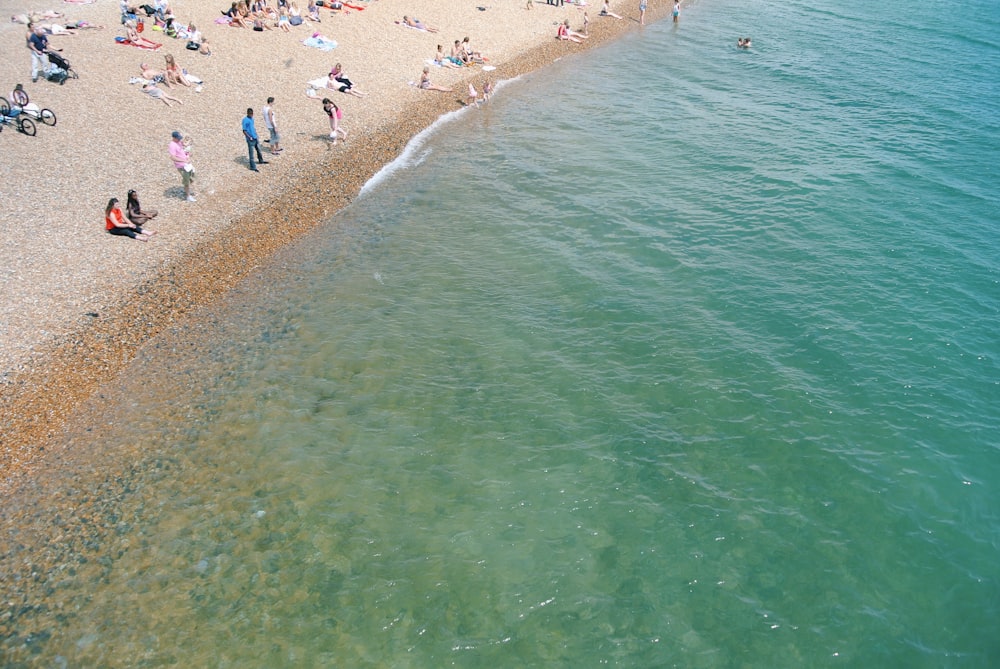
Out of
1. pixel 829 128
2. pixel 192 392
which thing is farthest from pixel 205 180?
pixel 829 128

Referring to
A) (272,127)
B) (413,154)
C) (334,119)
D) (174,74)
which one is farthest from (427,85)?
(174,74)

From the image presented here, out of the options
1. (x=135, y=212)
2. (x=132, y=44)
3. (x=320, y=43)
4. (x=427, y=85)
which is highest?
(x=132, y=44)

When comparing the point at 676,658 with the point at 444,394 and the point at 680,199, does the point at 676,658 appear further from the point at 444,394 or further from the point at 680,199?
the point at 680,199

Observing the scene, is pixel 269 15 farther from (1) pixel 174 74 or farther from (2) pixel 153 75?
(2) pixel 153 75

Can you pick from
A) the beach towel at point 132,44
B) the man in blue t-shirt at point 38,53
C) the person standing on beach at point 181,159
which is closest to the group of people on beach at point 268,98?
the person standing on beach at point 181,159

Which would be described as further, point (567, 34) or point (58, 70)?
point (567, 34)

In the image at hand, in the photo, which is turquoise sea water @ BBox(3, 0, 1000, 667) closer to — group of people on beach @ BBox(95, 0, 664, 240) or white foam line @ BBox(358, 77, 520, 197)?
white foam line @ BBox(358, 77, 520, 197)
